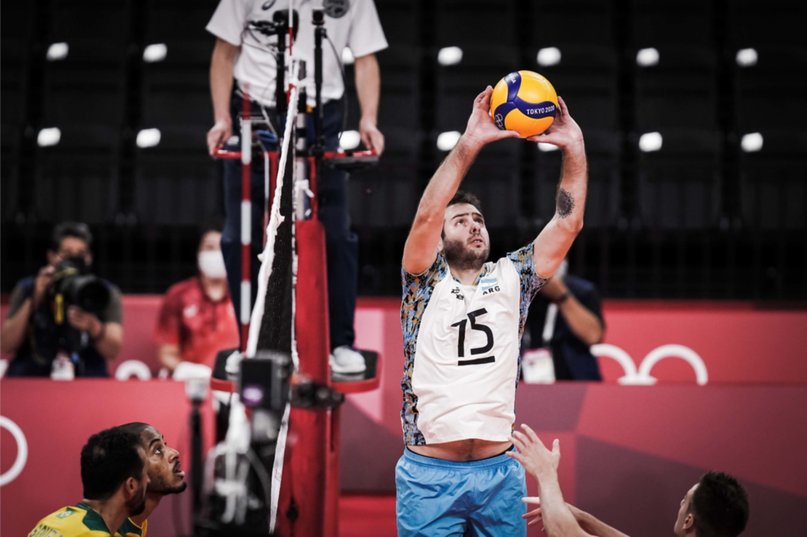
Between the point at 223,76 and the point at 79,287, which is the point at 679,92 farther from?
the point at 79,287

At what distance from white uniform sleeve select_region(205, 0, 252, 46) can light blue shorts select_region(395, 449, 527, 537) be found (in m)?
2.37

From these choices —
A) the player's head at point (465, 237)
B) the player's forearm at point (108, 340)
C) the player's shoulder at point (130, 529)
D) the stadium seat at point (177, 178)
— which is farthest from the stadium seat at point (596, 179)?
the player's shoulder at point (130, 529)

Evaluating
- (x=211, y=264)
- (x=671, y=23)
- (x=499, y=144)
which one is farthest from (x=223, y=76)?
(x=671, y=23)

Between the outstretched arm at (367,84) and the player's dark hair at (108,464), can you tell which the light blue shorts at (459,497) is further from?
the outstretched arm at (367,84)

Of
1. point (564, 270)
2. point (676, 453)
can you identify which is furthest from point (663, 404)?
point (564, 270)

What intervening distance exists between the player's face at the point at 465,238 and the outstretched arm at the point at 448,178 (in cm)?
17

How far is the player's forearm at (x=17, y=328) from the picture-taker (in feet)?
21.0

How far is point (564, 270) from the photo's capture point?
23.0 ft

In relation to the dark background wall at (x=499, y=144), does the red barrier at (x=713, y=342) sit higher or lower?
lower

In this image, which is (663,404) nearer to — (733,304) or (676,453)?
(676,453)

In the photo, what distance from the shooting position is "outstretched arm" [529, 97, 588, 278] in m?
3.87

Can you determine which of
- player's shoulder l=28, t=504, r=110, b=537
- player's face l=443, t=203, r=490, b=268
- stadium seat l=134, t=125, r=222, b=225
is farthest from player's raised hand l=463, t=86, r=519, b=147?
stadium seat l=134, t=125, r=222, b=225

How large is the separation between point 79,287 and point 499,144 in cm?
416

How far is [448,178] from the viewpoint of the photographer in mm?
3709
